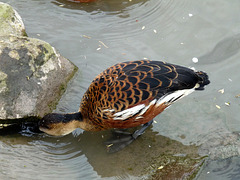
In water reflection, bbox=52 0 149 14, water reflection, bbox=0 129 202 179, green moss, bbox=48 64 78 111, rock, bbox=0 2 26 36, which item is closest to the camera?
water reflection, bbox=0 129 202 179

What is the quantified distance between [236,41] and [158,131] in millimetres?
2414

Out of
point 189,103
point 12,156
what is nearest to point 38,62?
point 12,156

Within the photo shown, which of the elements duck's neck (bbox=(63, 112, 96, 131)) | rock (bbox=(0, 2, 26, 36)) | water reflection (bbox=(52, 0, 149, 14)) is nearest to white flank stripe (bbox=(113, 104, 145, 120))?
duck's neck (bbox=(63, 112, 96, 131))

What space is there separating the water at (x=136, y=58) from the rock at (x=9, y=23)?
52cm

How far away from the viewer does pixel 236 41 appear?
6.59 metres

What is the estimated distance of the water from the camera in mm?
4809

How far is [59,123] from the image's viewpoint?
497 centimetres

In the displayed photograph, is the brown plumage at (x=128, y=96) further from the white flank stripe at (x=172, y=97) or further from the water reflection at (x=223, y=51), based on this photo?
the water reflection at (x=223, y=51)

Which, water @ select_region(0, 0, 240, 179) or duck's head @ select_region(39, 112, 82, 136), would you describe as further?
duck's head @ select_region(39, 112, 82, 136)

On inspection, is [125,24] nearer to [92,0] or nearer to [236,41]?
[92,0]

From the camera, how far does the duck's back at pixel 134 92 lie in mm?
4734

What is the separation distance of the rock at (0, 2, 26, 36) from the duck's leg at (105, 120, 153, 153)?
2.24 metres

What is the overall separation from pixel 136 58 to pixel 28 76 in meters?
1.92

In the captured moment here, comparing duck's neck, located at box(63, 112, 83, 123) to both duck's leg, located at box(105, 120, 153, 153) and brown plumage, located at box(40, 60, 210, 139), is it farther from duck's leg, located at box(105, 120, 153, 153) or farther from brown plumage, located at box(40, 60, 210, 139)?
duck's leg, located at box(105, 120, 153, 153)
